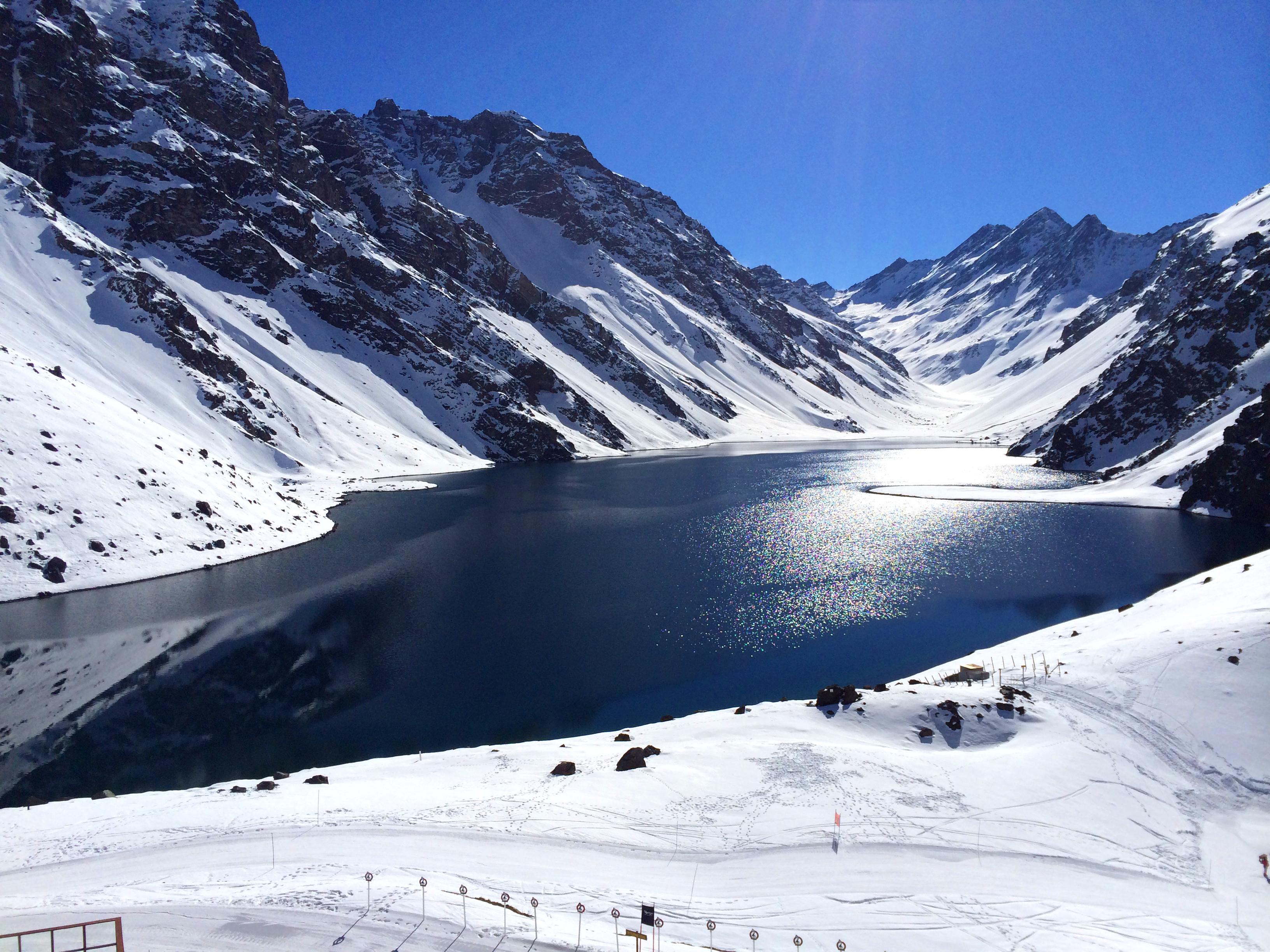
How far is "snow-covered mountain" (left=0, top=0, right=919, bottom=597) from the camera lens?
192ft

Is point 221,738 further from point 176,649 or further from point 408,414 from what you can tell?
point 408,414

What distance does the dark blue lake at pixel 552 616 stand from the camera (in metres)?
31.8

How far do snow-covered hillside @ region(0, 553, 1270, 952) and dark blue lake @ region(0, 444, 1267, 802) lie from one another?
5.65 meters

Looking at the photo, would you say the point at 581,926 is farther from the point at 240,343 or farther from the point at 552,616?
the point at 240,343

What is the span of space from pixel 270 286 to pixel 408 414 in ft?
129

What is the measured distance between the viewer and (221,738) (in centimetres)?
3114

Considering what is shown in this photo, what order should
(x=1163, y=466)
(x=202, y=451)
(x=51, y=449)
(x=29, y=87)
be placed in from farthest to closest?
(x=29, y=87) < (x=1163, y=466) < (x=202, y=451) < (x=51, y=449)

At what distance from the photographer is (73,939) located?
1372 centimetres

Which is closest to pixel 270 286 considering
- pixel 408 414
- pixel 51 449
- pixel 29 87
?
pixel 408 414

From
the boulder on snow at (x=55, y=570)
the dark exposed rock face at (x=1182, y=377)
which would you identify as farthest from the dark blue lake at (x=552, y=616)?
the dark exposed rock face at (x=1182, y=377)

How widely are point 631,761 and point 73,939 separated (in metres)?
15.0

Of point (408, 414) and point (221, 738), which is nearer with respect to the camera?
point (221, 738)

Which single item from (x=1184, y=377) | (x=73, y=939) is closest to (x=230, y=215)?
(x=73, y=939)

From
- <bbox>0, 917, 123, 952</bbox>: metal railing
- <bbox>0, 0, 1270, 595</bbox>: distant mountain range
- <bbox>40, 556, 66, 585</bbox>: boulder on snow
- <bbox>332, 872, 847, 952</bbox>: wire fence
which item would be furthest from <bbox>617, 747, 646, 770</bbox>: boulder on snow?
<bbox>40, 556, 66, 585</bbox>: boulder on snow
